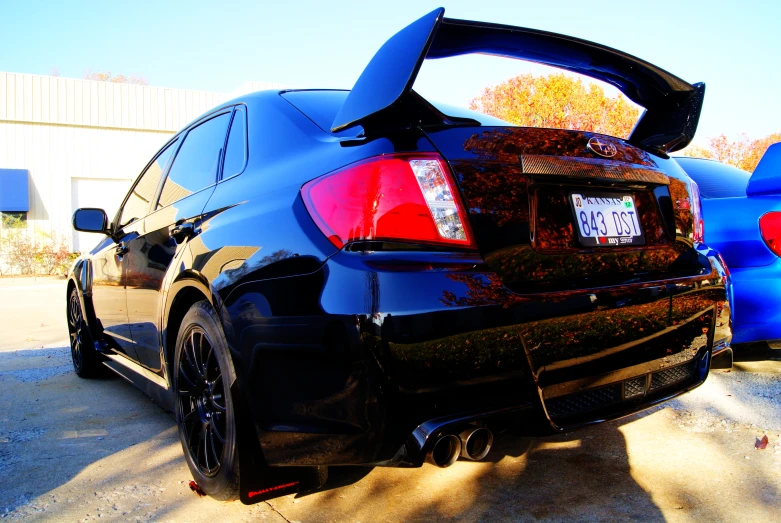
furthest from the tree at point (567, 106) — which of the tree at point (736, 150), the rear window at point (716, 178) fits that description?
the rear window at point (716, 178)

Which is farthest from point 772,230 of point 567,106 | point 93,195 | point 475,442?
point 93,195

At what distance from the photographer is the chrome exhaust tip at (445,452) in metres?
1.76

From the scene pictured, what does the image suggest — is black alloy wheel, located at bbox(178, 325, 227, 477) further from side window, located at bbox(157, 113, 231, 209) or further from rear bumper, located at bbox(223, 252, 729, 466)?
side window, located at bbox(157, 113, 231, 209)

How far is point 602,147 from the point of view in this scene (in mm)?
2145

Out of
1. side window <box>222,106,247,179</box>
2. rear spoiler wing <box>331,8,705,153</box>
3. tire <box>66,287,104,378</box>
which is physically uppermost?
rear spoiler wing <box>331,8,705,153</box>

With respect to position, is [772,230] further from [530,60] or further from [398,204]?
[398,204]

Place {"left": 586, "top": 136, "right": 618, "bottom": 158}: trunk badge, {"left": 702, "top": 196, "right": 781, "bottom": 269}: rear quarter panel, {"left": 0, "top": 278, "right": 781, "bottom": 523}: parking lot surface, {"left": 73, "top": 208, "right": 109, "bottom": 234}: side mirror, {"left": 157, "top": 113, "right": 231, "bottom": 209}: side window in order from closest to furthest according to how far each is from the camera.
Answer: {"left": 586, "top": 136, "right": 618, "bottom": 158}: trunk badge, {"left": 0, "top": 278, "right": 781, "bottom": 523}: parking lot surface, {"left": 157, "top": 113, "right": 231, "bottom": 209}: side window, {"left": 702, "top": 196, "right": 781, "bottom": 269}: rear quarter panel, {"left": 73, "top": 208, "right": 109, "bottom": 234}: side mirror

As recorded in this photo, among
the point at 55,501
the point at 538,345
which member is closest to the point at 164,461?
the point at 55,501

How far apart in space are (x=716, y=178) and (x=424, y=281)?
3634mm

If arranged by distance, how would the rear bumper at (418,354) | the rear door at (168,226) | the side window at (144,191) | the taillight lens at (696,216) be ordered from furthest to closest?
1. the side window at (144,191)
2. the rear door at (168,226)
3. the taillight lens at (696,216)
4. the rear bumper at (418,354)

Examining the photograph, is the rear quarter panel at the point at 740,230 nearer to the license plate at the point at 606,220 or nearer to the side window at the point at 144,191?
the license plate at the point at 606,220

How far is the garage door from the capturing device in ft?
83.8

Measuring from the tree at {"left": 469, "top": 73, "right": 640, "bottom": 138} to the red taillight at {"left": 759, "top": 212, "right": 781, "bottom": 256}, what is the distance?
23758mm

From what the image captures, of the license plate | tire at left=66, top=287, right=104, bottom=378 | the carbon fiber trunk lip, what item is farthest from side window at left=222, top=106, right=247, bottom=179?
tire at left=66, top=287, right=104, bottom=378
